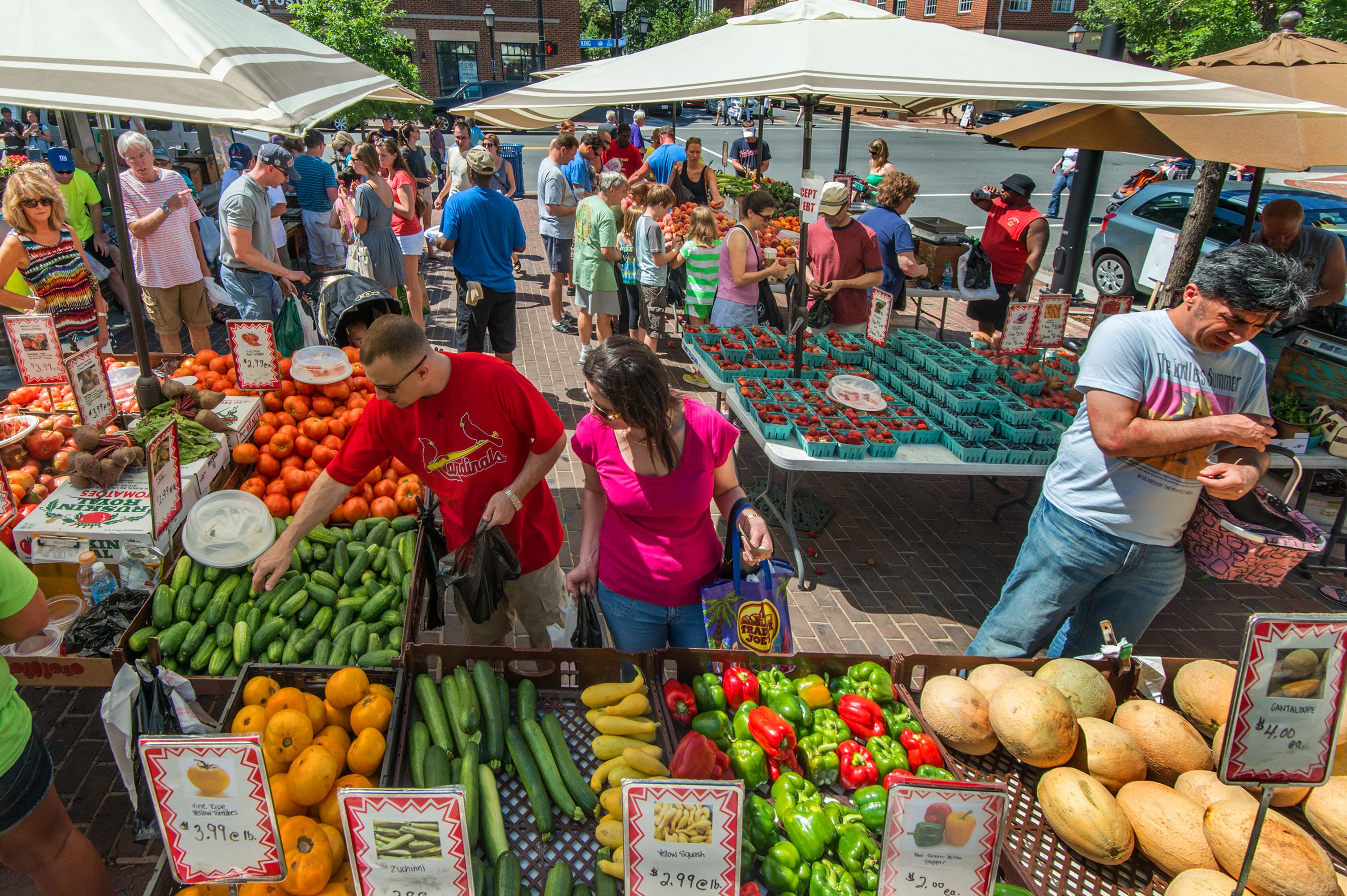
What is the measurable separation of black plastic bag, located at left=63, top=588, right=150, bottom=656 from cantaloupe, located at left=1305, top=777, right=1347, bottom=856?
3.94m

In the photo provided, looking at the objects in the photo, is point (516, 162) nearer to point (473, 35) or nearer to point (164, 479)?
point (164, 479)

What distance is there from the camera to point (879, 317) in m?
5.45

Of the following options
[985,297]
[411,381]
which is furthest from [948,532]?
[411,381]

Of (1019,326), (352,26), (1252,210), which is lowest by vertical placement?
(1019,326)

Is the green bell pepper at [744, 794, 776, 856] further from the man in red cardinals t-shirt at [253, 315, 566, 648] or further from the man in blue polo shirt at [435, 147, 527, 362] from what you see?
the man in blue polo shirt at [435, 147, 527, 362]

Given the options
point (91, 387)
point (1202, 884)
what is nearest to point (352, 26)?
point (91, 387)

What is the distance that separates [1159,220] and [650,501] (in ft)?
35.4

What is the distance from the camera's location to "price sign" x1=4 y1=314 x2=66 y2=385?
13.1 feet

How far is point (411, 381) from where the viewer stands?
2721 mm

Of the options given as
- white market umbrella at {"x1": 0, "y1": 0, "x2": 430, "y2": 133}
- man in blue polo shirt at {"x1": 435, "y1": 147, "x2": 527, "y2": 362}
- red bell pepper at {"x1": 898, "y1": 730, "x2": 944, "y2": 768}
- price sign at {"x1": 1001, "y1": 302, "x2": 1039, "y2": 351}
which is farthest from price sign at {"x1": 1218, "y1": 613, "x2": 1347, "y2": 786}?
man in blue polo shirt at {"x1": 435, "y1": 147, "x2": 527, "y2": 362}

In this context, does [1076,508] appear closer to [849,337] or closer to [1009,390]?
[1009,390]

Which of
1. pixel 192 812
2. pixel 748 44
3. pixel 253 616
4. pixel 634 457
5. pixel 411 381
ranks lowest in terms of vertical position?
pixel 253 616

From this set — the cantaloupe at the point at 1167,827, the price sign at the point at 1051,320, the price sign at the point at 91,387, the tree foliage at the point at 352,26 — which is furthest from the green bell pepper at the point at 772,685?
the tree foliage at the point at 352,26

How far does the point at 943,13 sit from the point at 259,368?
53746mm
